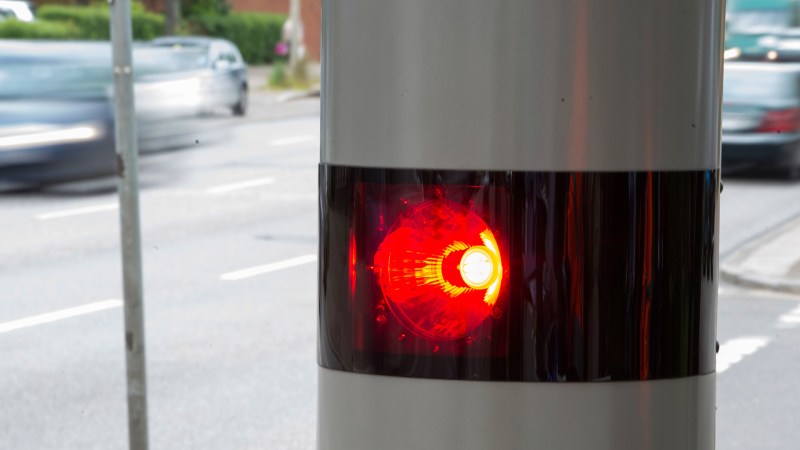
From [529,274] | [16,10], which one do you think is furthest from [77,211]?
[16,10]

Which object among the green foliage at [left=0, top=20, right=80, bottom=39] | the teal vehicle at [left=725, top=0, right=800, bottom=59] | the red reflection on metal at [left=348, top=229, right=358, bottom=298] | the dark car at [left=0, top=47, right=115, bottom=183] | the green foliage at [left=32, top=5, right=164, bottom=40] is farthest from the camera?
the green foliage at [left=32, top=5, right=164, bottom=40]

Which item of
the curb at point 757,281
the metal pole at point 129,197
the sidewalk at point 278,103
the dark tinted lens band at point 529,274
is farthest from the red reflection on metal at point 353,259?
the sidewalk at point 278,103

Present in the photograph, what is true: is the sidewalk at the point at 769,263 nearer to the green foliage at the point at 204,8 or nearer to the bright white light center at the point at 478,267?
the bright white light center at the point at 478,267

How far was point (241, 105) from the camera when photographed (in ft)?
89.4

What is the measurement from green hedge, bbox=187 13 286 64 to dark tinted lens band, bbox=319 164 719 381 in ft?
142

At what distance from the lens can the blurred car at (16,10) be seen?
3616 centimetres

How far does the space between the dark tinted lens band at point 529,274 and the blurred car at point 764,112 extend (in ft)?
51.2

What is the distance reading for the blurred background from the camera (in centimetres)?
665

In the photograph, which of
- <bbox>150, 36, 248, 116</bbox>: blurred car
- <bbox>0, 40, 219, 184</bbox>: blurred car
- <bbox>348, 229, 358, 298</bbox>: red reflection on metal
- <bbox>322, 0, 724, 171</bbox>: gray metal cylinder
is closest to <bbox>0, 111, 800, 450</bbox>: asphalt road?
<bbox>0, 40, 219, 184</bbox>: blurred car

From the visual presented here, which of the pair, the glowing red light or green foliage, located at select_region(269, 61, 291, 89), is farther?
green foliage, located at select_region(269, 61, 291, 89)

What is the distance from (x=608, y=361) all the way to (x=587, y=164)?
0.76 feet

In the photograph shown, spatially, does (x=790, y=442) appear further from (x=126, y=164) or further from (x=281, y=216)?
(x=281, y=216)

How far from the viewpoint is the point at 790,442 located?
6.05 meters

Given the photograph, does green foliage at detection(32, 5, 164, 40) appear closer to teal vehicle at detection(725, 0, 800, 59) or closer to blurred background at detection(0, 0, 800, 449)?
blurred background at detection(0, 0, 800, 449)
